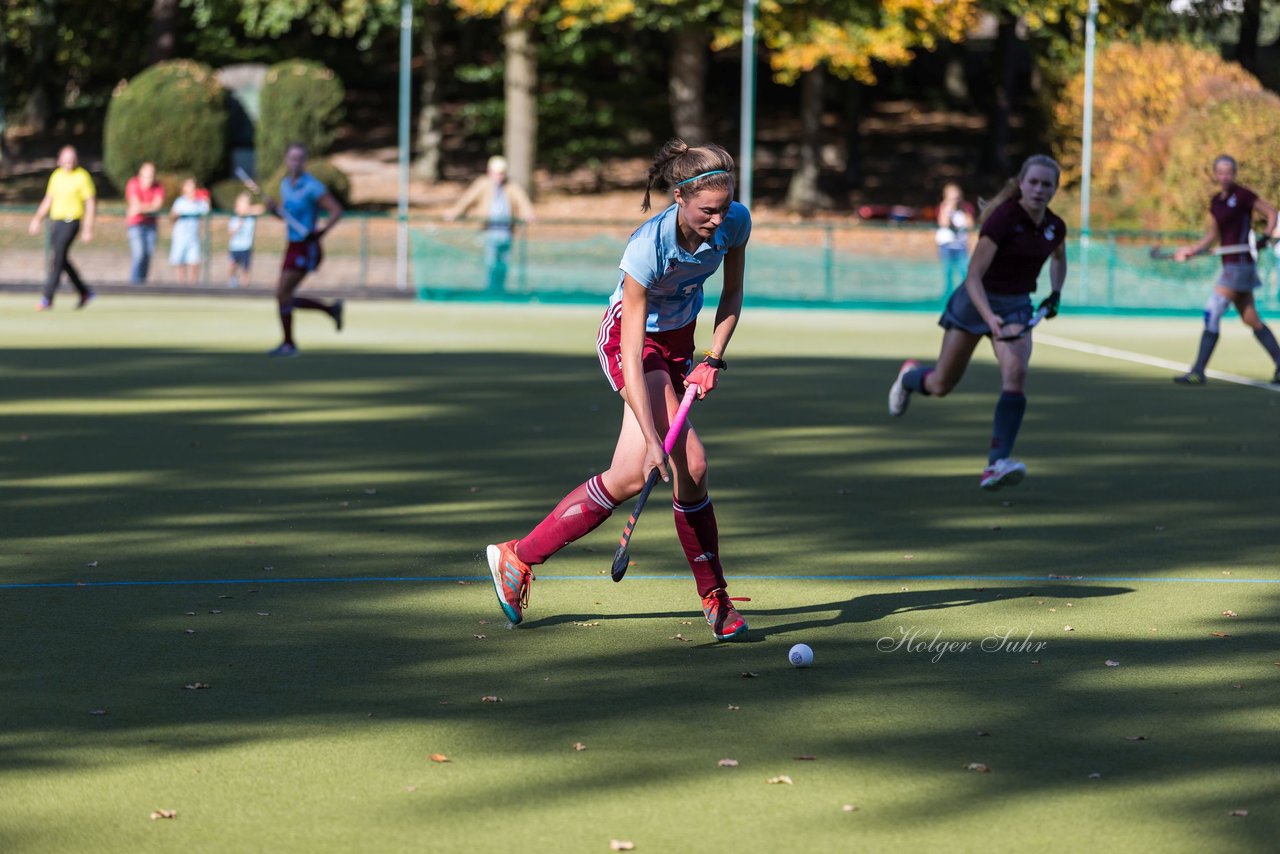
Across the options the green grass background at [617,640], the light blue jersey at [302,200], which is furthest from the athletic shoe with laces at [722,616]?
the light blue jersey at [302,200]

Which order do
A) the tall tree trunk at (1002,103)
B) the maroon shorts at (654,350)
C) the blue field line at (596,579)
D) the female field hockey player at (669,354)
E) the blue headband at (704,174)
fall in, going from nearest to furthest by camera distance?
the blue headband at (704,174)
the female field hockey player at (669,354)
the maroon shorts at (654,350)
the blue field line at (596,579)
the tall tree trunk at (1002,103)

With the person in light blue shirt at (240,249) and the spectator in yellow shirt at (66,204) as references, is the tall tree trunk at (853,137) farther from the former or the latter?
the spectator in yellow shirt at (66,204)

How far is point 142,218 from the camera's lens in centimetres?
3203

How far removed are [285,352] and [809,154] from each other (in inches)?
1090

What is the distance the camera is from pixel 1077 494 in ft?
36.6

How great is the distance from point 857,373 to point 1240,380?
346 cm

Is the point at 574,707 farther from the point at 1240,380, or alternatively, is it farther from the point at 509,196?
the point at 509,196

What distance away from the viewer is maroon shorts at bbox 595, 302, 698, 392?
23.0ft

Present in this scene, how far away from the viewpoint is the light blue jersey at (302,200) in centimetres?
1795

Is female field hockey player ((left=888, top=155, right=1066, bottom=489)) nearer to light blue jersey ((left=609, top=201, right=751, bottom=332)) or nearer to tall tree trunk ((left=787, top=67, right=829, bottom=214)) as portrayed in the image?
light blue jersey ((left=609, top=201, right=751, bottom=332))

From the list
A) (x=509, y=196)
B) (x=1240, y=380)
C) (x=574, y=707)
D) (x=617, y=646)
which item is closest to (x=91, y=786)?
(x=574, y=707)

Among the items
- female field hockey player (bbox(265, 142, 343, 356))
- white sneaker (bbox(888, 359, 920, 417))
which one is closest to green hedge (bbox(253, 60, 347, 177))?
female field hockey player (bbox(265, 142, 343, 356))

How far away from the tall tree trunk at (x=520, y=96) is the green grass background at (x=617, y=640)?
94.3 ft

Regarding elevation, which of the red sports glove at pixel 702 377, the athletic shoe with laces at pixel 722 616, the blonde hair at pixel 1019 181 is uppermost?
the blonde hair at pixel 1019 181
